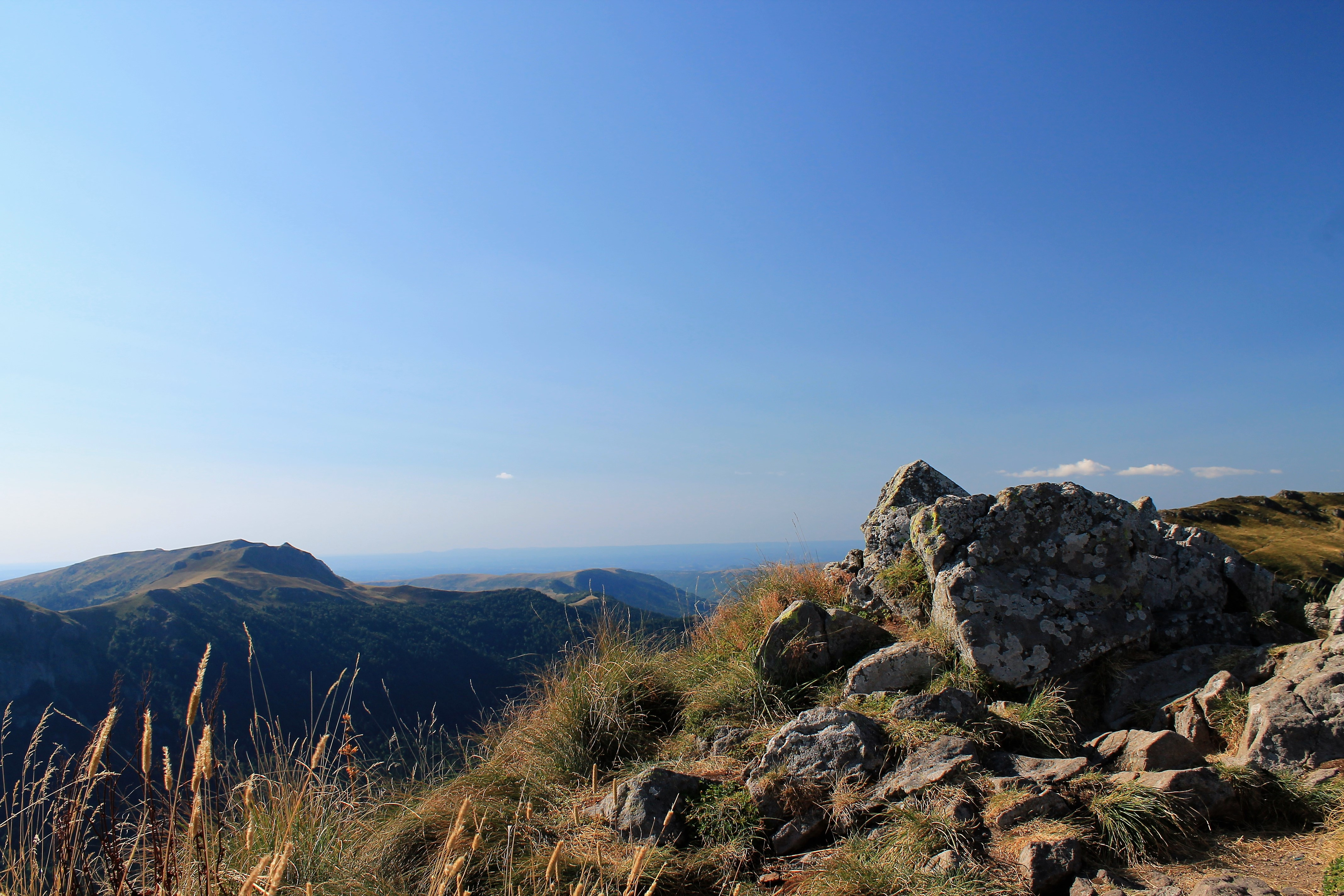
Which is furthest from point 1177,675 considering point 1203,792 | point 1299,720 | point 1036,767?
point 1036,767

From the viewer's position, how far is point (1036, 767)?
16.7ft

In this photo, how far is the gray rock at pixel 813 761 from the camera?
17.5ft

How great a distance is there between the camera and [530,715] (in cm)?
807

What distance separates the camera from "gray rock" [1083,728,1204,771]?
4.75 m

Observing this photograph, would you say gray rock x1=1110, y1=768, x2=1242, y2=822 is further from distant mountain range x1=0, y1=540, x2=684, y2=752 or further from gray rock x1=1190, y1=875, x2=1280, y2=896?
distant mountain range x1=0, y1=540, x2=684, y2=752

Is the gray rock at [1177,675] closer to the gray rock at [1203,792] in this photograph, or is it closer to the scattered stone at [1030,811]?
the gray rock at [1203,792]

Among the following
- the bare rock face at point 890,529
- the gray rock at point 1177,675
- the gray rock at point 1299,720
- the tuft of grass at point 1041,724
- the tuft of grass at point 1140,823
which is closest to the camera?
the tuft of grass at point 1140,823

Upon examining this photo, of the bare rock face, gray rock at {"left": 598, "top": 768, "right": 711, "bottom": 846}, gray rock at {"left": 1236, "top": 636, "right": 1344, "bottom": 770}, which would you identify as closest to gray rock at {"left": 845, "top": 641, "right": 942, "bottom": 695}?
the bare rock face

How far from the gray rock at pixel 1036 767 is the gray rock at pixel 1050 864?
618 millimetres

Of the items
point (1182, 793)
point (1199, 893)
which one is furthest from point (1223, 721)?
point (1199, 893)

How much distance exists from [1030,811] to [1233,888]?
3.53 feet

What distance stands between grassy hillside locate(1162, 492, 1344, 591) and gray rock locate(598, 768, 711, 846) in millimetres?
6833

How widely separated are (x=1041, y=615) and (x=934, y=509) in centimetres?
151

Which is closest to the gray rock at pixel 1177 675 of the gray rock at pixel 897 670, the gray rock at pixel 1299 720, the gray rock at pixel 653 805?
the gray rock at pixel 1299 720
